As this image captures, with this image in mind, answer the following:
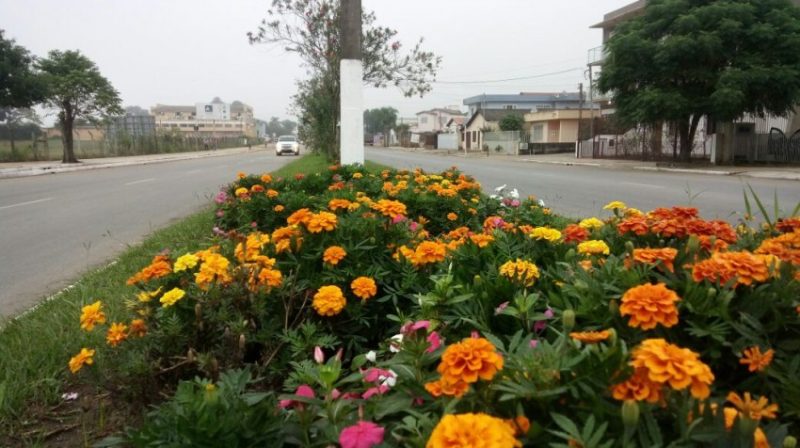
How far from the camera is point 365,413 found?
4.61 feet

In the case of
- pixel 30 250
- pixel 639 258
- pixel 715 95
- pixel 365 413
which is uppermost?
pixel 715 95

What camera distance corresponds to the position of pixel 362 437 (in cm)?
117

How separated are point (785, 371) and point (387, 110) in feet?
386

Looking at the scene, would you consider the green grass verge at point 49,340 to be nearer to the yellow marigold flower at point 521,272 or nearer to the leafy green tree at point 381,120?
the yellow marigold flower at point 521,272

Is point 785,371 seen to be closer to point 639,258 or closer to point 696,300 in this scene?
point 696,300

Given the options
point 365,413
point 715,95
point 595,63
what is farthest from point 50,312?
point 595,63

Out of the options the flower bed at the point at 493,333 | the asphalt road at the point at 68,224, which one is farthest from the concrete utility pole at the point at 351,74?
the flower bed at the point at 493,333

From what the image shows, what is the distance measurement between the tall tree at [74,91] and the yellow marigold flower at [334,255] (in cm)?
2868

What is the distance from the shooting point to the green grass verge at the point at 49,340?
8.20 ft

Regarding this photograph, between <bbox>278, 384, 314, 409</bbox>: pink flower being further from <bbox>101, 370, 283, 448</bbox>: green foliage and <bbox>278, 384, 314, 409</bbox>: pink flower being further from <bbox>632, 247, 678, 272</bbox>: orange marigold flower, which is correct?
<bbox>632, 247, 678, 272</bbox>: orange marigold flower

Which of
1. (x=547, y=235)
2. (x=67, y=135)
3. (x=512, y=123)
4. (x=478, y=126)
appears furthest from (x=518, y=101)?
(x=547, y=235)

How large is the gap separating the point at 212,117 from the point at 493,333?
133 meters

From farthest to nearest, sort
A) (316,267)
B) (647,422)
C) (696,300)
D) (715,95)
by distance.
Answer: (715,95) < (316,267) < (696,300) < (647,422)

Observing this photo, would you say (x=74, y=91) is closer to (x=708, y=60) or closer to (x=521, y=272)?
(x=708, y=60)
